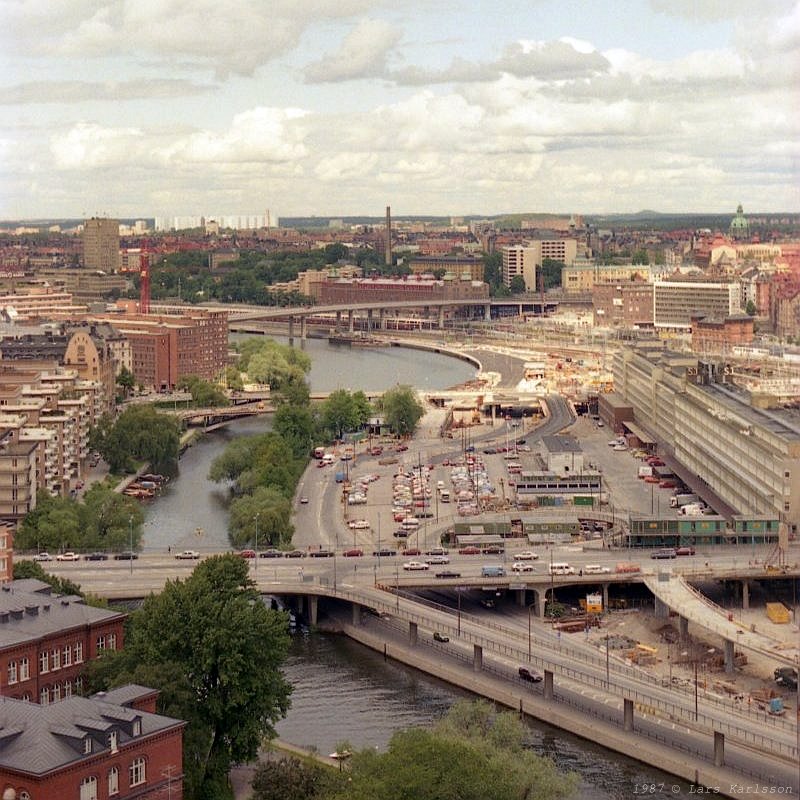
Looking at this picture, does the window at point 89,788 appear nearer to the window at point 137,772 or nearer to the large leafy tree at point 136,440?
the window at point 137,772

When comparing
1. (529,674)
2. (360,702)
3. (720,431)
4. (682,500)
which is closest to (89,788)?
(360,702)

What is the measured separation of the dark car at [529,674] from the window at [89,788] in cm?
517

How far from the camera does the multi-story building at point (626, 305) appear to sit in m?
50.9

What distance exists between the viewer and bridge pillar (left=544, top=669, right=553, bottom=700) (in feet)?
43.3

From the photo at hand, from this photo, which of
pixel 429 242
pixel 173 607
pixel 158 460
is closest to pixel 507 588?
pixel 173 607

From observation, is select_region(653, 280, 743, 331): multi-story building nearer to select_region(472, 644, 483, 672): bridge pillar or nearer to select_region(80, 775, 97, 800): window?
select_region(472, 644, 483, 672): bridge pillar

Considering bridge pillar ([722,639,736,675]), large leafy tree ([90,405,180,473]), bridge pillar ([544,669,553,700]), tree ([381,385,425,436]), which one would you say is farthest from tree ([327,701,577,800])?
tree ([381,385,425,436])

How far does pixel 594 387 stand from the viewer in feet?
112

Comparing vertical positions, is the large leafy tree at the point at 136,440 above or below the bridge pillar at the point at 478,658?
above

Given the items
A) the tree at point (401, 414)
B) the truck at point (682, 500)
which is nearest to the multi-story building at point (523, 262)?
the tree at point (401, 414)

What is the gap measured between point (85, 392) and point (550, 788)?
17.1 metres

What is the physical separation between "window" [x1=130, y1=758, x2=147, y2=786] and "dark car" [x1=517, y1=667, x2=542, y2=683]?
4732 millimetres

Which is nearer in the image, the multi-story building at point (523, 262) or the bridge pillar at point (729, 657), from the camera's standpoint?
the bridge pillar at point (729, 657)

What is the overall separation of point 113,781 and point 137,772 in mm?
230
